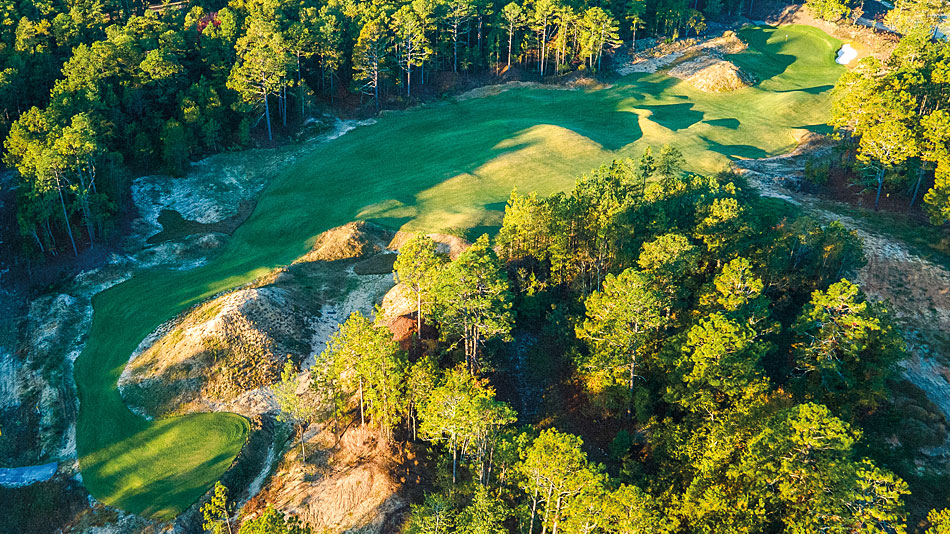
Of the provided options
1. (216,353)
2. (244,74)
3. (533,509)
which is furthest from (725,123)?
(216,353)

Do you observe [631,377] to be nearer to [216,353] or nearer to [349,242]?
[216,353]

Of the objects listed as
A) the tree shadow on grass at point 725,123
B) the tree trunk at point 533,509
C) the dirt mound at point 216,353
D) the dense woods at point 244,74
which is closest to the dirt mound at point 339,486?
the tree trunk at point 533,509

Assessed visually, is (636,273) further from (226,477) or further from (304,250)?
(304,250)

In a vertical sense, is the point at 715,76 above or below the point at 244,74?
below

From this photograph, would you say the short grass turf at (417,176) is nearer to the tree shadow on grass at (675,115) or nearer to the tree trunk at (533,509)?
the tree shadow on grass at (675,115)

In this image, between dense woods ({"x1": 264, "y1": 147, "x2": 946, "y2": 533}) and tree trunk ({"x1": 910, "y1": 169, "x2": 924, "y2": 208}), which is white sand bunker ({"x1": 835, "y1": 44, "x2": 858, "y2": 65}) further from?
dense woods ({"x1": 264, "y1": 147, "x2": 946, "y2": 533})

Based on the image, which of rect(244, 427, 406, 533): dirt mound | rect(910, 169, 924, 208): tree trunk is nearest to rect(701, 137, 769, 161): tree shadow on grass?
rect(910, 169, 924, 208): tree trunk

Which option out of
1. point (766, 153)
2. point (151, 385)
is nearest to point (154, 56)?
point (151, 385)
